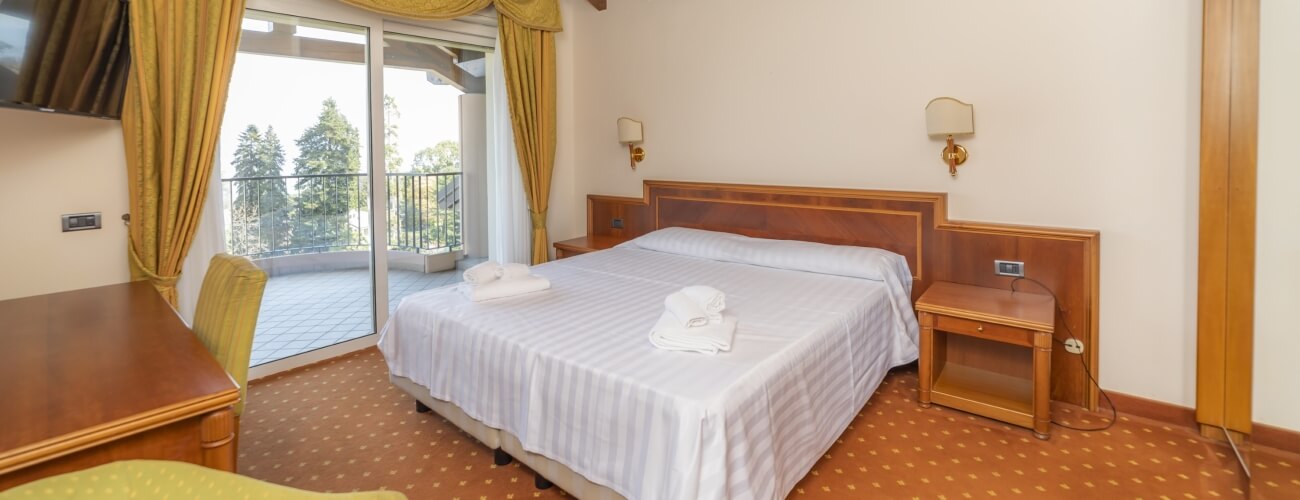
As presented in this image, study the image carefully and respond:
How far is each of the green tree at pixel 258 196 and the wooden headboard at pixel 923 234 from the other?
220cm

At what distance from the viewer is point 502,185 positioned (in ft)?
14.0

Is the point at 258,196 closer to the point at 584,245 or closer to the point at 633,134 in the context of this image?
the point at 584,245

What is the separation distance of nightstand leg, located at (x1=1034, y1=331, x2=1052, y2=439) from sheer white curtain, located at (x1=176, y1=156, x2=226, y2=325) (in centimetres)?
367

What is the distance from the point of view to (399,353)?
8.53 feet

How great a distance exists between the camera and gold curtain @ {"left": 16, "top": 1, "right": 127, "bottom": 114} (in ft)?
6.32

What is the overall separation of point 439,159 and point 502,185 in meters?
0.45

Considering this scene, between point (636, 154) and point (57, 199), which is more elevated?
point (636, 154)

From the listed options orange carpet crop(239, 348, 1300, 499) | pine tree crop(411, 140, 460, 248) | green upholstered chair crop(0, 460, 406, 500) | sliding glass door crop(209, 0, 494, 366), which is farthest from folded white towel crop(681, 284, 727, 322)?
pine tree crop(411, 140, 460, 248)

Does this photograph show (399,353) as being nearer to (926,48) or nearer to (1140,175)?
(926,48)

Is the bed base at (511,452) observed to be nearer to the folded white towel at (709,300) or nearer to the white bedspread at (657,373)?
the white bedspread at (657,373)

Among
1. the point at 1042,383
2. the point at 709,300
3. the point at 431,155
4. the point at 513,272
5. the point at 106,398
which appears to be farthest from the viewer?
the point at 431,155

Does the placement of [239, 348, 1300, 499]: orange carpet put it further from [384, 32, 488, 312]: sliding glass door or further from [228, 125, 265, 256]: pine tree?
[384, 32, 488, 312]: sliding glass door

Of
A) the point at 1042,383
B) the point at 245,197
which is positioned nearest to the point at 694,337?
the point at 1042,383

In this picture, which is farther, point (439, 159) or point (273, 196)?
point (439, 159)
